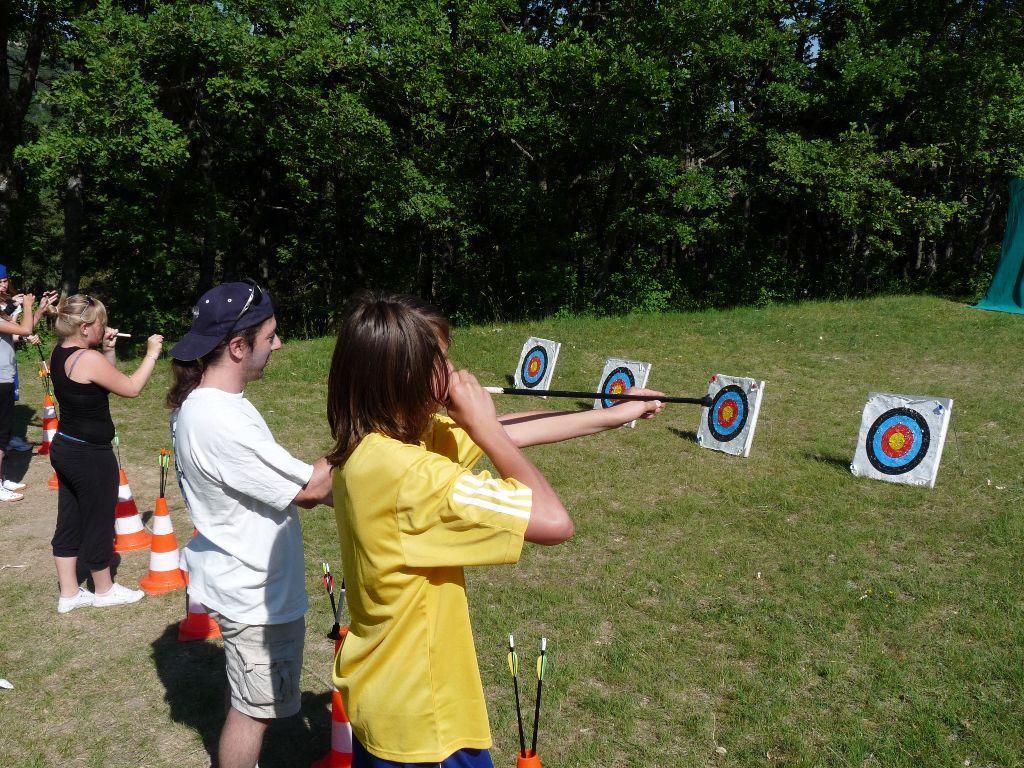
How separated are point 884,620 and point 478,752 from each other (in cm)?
300

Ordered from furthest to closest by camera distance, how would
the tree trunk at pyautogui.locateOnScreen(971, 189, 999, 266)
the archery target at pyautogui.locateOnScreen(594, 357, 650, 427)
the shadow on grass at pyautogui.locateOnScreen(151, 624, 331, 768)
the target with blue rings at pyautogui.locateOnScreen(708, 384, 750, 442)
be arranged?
the tree trunk at pyautogui.locateOnScreen(971, 189, 999, 266)
the archery target at pyautogui.locateOnScreen(594, 357, 650, 427)
the target with blue rings at pyautogui.locateOnScreen(708, 384, 750, 442)
the shadow on grass at pyautogui.locateOnScreen(151, 624, 331, 768)

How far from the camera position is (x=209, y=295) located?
2215 millimetres

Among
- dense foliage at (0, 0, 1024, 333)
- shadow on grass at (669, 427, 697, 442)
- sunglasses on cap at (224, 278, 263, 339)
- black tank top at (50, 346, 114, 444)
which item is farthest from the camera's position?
dense foliage at (0, 0, 1024, 333)

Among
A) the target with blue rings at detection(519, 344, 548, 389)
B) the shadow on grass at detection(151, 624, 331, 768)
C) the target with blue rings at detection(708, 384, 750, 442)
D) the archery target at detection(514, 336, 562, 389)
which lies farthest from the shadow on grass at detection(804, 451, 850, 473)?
the shadow on grass at detection(151, 624, 331, 768)

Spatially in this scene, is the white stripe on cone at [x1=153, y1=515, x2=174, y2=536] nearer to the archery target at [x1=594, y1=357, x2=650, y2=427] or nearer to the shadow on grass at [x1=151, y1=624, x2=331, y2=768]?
the shadow on grass at [x1=151, y1=624, x2=331, y2=768]

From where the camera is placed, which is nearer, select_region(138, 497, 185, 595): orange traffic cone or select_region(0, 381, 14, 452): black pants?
select_region(138, 497, 185, 595): orange traffic cone

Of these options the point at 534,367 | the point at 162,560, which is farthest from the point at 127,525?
the point at 534,367

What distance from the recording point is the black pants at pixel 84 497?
3775 mm

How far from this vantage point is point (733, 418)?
687 cm

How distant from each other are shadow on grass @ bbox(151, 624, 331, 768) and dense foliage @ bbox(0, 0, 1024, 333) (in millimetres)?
9235

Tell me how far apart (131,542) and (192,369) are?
3135 millimetres

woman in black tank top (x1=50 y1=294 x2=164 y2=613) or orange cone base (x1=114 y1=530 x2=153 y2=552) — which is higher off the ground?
woman in black tank top (x1=50 y1=294 x2=164 y2=613)

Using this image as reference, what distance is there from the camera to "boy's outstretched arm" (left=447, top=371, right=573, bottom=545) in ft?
4.71

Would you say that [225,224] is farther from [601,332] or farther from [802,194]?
[802,194]
